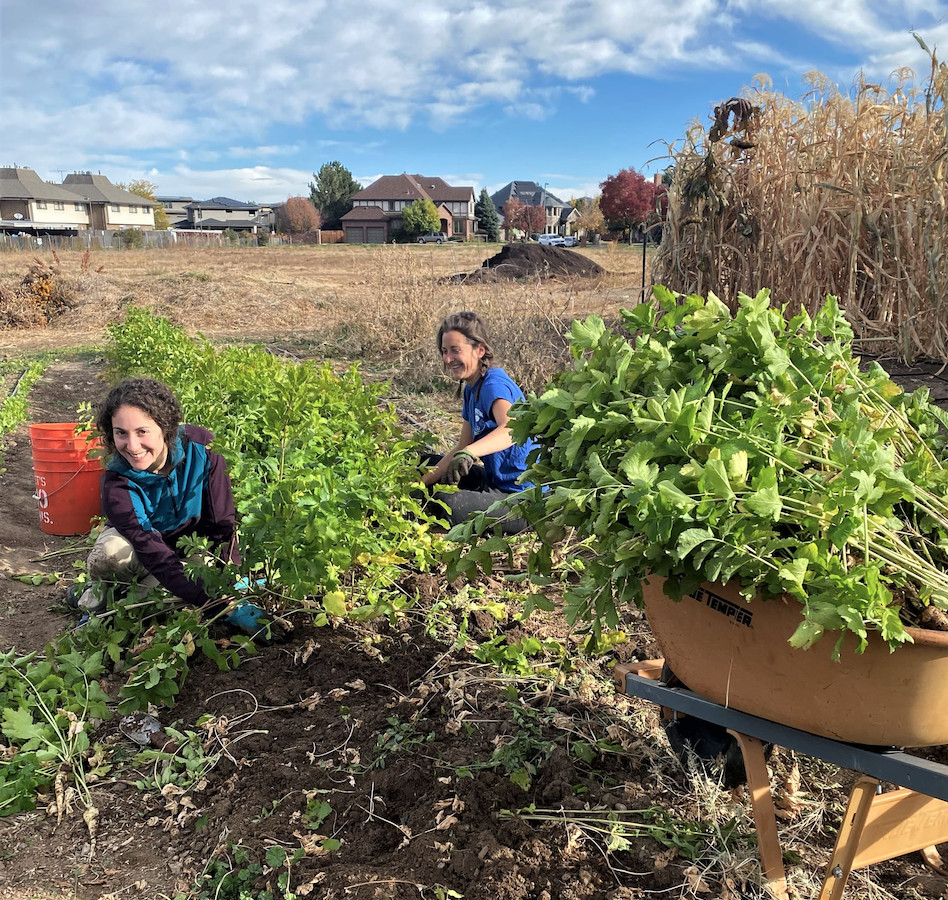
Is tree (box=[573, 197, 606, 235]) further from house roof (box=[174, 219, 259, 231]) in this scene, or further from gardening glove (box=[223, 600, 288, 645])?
gardening glove (box=[223, 600, 288, 645])

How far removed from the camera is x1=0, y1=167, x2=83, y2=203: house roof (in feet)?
248

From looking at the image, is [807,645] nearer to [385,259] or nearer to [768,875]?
[768,875]

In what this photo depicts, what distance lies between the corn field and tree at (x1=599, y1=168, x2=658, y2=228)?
28.3 meters

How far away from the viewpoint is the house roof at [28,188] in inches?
2982

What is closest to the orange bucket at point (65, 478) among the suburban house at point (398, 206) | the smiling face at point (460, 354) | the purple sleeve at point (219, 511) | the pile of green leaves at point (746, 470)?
the purple sleeve at point (219, 511)

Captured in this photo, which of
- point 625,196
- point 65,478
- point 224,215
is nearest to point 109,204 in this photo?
point 224,215

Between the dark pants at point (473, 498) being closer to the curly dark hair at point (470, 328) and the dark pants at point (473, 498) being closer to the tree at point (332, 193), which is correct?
the curly dark hair at point (470, 328)

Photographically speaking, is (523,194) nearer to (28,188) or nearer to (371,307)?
(28,188)

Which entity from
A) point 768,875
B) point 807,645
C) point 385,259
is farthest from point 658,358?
point 385,259

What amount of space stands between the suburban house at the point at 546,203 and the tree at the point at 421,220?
17468 millimetres

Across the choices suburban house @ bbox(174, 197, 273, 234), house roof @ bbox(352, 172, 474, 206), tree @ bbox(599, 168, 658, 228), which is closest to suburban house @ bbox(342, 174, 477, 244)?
house roof @ bbox(352, 172, 474, 206)

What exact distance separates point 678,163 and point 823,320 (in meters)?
5.84

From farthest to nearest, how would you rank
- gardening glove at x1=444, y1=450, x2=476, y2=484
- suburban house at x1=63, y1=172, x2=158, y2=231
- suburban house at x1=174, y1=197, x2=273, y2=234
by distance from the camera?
suburban house at x1=174, y1=197, x2=273, y2=234
suburban house at x1=63, y1=172, x2=158, y2=231
gardening glove at x1=444, y1=450, x2=476, y2=484

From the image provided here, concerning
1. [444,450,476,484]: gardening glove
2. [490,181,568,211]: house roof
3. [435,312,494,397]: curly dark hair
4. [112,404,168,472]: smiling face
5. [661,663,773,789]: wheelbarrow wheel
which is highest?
[490,181,568,211]: house roof
